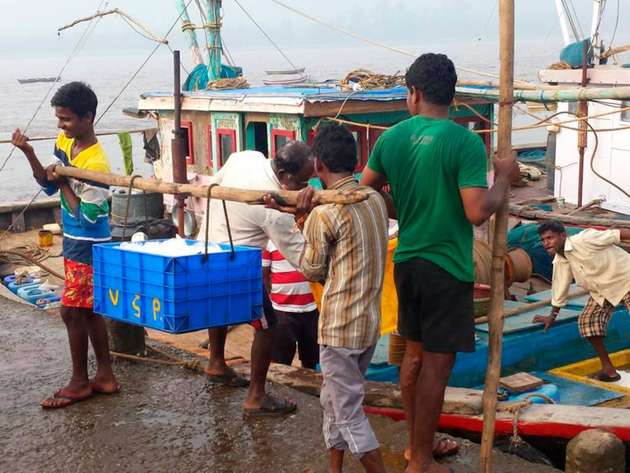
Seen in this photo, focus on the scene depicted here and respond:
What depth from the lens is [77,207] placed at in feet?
16.7

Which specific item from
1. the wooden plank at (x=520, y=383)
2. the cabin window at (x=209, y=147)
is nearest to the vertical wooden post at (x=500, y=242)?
the wooden plank at (x=520, y=383)

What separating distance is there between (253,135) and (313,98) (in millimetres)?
1551

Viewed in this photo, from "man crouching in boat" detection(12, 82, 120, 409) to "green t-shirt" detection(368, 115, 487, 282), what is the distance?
6.49 ft

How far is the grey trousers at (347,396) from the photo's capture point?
3.83m

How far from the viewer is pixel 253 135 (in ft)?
39.4

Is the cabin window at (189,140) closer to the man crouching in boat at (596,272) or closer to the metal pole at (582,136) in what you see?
the metal pole at (582,136)

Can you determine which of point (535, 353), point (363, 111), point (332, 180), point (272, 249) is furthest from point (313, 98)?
point (332, 180)

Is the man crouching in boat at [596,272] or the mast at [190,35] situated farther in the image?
the mast at [190,35]

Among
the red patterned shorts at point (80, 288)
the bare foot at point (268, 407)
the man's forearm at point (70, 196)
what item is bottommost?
the bare foot at point (268, 407)

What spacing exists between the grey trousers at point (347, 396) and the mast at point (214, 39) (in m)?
11.1

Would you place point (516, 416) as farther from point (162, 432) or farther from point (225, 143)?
point (225, 143)

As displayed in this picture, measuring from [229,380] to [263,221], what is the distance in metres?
1.29

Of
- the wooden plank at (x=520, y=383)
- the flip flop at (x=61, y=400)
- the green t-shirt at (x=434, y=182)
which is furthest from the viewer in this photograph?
the wooden plank at (x=520, y=383)

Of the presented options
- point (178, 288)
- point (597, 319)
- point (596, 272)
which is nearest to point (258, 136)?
point (596, 272)
